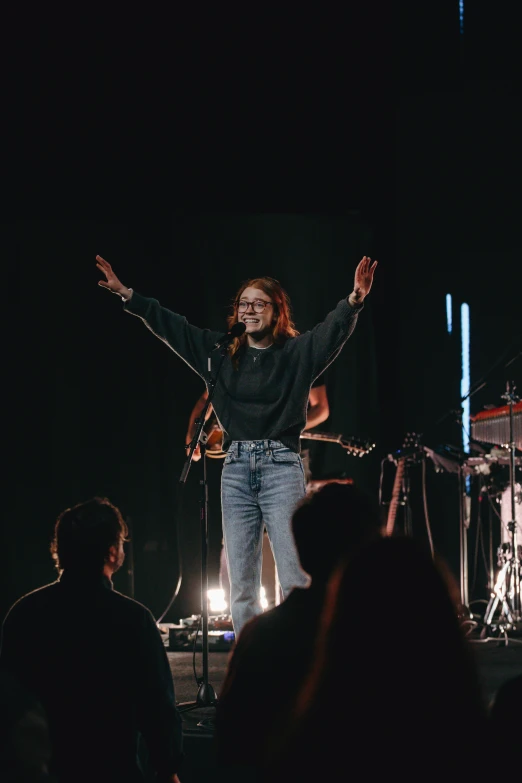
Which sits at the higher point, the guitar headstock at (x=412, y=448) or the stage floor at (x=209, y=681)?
the guitar headstock at (x=412, y=448)

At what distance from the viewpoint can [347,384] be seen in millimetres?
6914

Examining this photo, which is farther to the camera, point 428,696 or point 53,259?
point 53,259

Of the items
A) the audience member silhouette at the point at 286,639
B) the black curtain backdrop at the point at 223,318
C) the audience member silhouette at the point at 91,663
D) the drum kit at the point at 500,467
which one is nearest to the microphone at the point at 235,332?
the audience member silhouette at the point at 91,663

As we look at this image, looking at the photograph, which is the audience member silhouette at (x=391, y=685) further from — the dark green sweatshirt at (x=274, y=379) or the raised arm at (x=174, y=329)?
the raised arm at (x=174, y=329)

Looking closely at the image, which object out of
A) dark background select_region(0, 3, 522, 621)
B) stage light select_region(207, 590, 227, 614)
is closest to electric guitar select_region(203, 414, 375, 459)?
dark background select_region(0, 3, 522, 621)

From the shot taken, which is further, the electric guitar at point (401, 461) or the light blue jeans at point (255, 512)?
the electric guitar at point (401, 461)

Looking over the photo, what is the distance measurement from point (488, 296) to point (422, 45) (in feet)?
6.60

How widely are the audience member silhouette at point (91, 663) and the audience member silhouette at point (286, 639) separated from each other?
39 cm

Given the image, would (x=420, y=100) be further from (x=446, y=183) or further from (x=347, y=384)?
(x=347, y=384)

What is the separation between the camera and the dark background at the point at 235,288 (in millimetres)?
6816

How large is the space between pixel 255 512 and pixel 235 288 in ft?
11.5

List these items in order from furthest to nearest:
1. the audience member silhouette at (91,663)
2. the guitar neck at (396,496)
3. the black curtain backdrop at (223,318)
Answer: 1. the black curtain backdrop at (223,318)
2. the guitar neck at (396,496)
3. the audience member silhouette at (91,663)

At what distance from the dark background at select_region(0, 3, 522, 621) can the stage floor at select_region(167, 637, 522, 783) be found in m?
1.54

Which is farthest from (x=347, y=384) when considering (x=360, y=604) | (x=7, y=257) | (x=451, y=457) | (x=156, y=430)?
(x=360, y=604)
